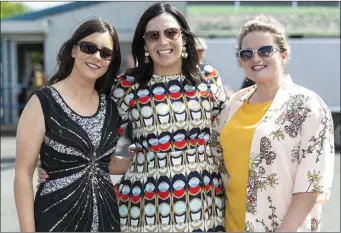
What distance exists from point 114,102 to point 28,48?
49.3 ft

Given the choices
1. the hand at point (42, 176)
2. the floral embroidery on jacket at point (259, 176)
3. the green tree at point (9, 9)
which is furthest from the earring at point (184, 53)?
the green tree at point (9, 9)

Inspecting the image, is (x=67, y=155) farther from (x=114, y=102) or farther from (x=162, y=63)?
(x=162, y=63)

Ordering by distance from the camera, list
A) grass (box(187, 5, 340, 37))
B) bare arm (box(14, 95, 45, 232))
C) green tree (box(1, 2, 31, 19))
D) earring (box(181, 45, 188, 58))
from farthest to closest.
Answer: grass (box(187, 5, 340, 37))
green tree (box(1, 2, 31, 19))
earring (box(181, 45, 188, 58))
bare arm (box(14, 95, 45, 232))

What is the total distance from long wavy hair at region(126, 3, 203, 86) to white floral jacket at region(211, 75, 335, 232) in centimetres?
58

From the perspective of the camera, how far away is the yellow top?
2322 mm

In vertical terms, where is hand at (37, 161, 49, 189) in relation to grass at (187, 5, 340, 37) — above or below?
below

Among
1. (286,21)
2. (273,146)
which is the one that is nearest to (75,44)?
(273,146)

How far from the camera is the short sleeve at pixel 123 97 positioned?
265 cm

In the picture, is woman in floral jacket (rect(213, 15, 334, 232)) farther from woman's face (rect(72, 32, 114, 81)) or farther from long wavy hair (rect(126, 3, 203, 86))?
woman's face (rect(72, 32, 114, 81))

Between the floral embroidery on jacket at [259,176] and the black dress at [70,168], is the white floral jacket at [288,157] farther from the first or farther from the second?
the black dress at [70,168]

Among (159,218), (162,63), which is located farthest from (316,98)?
(159,218)

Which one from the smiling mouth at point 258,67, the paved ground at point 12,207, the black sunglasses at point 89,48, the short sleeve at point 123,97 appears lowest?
the paved ground at point 12,207

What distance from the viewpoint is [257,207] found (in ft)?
7.47

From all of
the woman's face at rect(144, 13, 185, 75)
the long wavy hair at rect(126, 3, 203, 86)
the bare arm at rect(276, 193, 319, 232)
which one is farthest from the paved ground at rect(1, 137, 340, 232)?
the bare arm at rect(276, 193, 319, 232)
